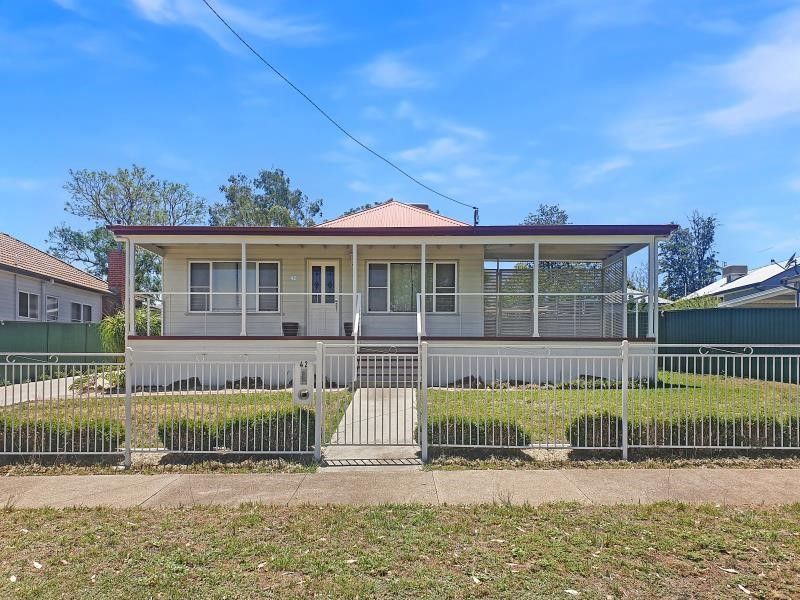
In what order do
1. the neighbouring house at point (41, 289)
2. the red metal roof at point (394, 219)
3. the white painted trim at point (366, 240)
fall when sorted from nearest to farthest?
1. the white painted trim at point (366, 240)
2. the red metal roof at point (394, 219)
3. the neighbouring house at point (41, 289)

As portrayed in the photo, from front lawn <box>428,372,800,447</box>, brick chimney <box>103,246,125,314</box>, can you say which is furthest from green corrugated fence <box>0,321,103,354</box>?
front lawn <box>428,372,800,447</box>

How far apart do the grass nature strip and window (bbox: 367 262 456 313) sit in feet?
37.7

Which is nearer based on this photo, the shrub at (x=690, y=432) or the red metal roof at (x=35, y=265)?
the shrub at (x=690, y=432)

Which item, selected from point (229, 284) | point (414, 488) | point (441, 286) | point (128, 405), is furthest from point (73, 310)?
point (414, 488)

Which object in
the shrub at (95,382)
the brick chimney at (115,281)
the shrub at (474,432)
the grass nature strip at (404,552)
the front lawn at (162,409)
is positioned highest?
the brick chimney at (115,281)

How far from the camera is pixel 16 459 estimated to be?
275 inches

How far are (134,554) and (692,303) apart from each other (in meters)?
29.3

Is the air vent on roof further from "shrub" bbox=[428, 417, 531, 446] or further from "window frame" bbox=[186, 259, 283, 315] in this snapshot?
"shrub" bbox=[428, 417, 531, 446]

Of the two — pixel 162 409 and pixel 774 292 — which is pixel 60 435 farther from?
pixel 774 292

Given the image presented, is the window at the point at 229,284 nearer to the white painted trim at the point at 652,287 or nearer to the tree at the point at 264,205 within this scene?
the white painted trim at the point at 652,287

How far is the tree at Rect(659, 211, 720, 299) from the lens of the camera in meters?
60.5

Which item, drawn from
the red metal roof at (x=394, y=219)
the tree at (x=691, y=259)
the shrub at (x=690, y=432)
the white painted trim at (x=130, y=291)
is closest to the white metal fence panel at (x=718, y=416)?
the shrub at (x=690, y=432)

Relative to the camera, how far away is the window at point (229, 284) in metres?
16.3

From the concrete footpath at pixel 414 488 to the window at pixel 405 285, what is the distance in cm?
1015
